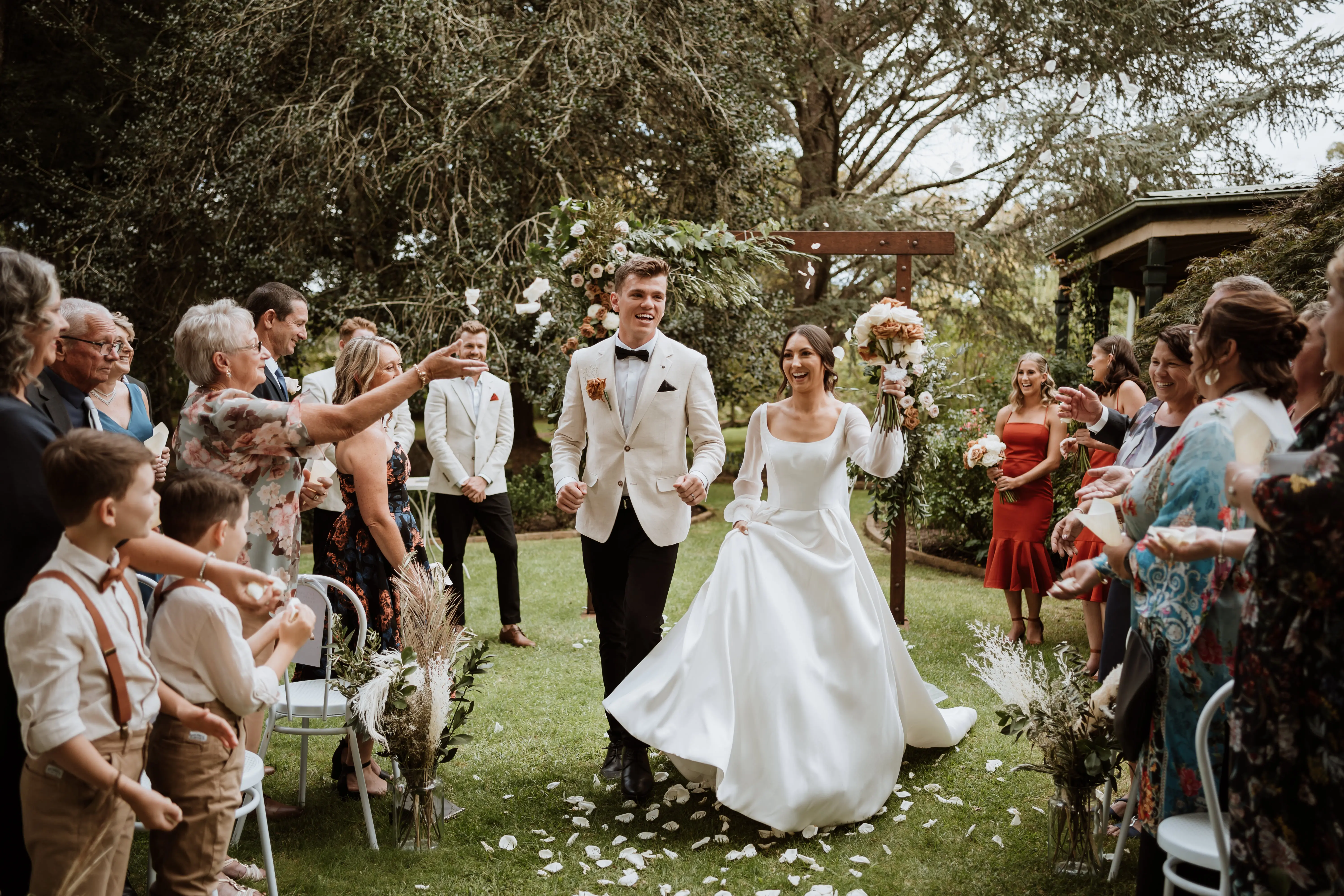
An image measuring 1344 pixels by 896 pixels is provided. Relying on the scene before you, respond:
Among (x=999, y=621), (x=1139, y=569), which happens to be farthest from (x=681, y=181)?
(x=1139, y=569)

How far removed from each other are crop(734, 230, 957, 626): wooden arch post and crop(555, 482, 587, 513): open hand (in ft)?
11.9

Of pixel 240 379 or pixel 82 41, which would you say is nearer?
pixel 240 379

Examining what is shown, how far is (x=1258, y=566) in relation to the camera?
210 centimetres

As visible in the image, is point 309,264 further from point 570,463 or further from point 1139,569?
point 1139,569

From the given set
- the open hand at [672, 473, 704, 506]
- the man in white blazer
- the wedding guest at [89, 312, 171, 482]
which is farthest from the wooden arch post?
the wedding guest at [89, 312, 171, 482]

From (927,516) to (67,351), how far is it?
22.2 ft

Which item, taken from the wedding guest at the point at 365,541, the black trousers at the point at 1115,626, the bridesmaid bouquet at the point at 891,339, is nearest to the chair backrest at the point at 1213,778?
the black trousers at the point at 1115,626

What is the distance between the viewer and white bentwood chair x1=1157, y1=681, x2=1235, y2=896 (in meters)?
2.21

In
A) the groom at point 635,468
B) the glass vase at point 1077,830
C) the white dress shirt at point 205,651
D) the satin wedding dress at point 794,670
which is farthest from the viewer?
the groom at point 635,468

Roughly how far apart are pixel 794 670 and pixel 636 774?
0.84 metres

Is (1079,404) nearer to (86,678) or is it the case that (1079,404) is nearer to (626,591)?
(626,591)

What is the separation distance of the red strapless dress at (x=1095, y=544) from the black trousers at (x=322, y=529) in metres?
4.08

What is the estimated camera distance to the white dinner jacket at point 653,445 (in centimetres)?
428

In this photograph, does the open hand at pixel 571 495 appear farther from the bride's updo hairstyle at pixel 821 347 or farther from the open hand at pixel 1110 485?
the open hand at pixel 1110 485
